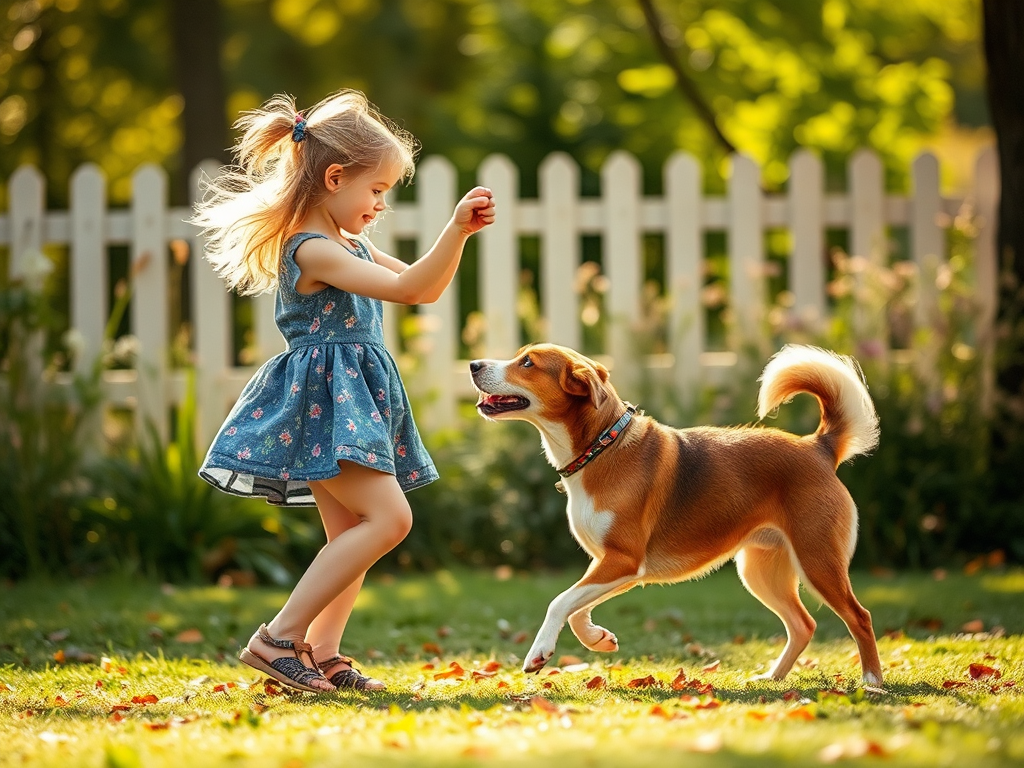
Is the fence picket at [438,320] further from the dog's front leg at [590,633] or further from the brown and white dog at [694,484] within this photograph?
the dog's front leg at [590,633]

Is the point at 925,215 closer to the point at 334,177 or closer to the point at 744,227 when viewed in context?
the point at 744,227

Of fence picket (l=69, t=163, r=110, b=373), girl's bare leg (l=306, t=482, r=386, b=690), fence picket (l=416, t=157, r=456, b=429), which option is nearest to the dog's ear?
girl's bare leg (l=306, t=482, r=386, b=690)

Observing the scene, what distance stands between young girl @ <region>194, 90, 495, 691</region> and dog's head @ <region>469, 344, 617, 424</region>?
0.32 m

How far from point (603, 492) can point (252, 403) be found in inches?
50.4

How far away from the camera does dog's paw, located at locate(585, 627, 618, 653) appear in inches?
158

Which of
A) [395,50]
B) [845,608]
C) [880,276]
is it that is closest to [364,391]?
[845,608]

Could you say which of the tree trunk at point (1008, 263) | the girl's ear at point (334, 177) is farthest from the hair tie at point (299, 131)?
the tree trunk at point (1008, 263)

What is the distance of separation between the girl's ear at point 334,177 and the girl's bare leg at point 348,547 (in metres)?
1.00

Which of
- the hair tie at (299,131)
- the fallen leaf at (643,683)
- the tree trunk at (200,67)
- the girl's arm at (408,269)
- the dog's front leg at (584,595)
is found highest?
the tree trunk at (200,67)

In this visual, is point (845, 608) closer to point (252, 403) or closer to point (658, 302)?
point (252, 403)

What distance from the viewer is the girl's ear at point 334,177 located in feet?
13.3

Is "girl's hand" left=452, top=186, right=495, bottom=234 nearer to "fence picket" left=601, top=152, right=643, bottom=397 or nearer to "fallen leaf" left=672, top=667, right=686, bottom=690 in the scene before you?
"fallen leaf" left=672, top=667, right=686, bottom=690

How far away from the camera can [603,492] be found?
4016 millimetres

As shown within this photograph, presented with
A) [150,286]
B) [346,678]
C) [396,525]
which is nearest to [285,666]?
[346,678]
